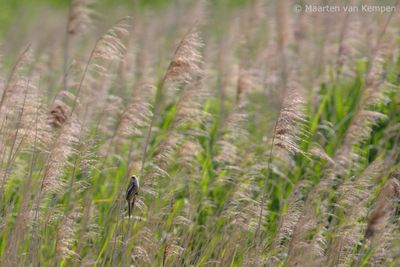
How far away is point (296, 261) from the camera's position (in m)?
3.94

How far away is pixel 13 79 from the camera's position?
15.7 ft

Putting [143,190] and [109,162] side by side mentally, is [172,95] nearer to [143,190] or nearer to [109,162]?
[109,162]

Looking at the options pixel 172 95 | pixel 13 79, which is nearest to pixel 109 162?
pixel 13 79

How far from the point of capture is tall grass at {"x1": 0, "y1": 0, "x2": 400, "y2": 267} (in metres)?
4.22

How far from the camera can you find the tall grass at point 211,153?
422 cm

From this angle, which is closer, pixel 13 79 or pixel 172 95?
pixel 13 79

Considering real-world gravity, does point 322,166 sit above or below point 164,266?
above

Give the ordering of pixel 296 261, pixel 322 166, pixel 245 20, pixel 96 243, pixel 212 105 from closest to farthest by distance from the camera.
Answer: pixel 296 261
pixel 96 243
pixel 322 166
pixel 212 105
pixel 245 20

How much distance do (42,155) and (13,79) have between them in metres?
0.57

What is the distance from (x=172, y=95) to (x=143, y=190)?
121 inches

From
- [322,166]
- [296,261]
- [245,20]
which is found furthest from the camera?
[245,20]

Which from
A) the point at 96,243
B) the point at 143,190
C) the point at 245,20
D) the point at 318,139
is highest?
the point at 245,20

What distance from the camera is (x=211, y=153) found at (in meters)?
6.17

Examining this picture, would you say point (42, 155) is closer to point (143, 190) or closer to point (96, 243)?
point (96, 243)
